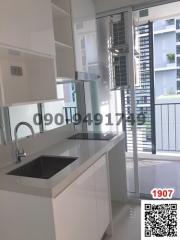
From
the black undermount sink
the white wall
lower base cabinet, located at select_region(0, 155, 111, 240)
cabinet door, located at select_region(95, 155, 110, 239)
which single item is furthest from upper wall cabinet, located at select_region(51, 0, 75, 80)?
lower base cabinet, located at select_region(0, 155, 111, 240)

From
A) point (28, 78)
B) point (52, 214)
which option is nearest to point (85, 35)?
point (28, 78)

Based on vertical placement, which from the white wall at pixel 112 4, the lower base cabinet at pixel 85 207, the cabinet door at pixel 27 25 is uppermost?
the white wall at pixel 112 4

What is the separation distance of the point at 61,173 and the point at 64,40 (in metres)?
1.42

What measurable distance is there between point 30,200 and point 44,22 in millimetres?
1309

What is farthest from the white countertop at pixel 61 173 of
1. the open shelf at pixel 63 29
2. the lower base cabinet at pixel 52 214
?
the open shelf at pixel 63 29

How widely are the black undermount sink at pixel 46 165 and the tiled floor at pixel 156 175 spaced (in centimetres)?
145

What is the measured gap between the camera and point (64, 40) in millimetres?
2244

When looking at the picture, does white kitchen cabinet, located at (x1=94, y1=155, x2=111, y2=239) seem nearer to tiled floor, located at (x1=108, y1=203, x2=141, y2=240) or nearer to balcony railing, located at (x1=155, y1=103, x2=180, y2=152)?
tiled floor, located at (x1=108, y1=203, x2=141, y2=240)

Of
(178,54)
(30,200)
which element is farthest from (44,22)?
(178,54)

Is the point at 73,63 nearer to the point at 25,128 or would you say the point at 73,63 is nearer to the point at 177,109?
the point at 25,128

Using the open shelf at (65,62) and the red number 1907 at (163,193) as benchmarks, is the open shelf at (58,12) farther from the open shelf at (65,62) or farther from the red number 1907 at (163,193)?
the red number 1907 at (163,193)

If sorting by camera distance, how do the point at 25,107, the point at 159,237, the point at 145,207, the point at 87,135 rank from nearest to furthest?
the point at 159,237 → the point at 25,107 → the point at 145,207 → the point at 87,135

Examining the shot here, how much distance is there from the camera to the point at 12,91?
1.79 m

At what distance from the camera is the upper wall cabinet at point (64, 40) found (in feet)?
7.09
